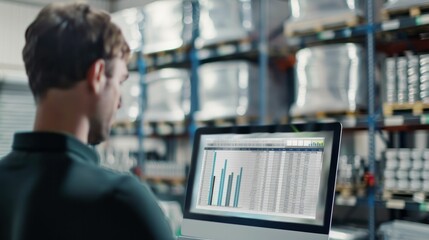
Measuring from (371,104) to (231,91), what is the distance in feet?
4.97

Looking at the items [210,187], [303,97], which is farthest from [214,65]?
[210,187]

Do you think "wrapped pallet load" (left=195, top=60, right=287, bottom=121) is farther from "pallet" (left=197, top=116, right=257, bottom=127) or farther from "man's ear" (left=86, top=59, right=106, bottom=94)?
"man's ear" (left=86, top=59, right=106, bottom=94)

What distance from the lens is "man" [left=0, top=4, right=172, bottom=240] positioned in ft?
4.38

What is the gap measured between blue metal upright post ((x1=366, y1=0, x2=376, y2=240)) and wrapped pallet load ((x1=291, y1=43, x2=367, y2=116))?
0.26 ft

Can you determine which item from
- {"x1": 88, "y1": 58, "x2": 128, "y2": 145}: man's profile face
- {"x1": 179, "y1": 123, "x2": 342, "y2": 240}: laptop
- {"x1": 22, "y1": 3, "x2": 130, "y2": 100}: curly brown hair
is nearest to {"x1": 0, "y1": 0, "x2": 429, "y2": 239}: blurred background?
{"x1": 179, "y1": 123, "x2": 342, "y2": 240}: laptop

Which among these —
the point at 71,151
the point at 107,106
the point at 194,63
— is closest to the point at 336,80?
the point at 194,63

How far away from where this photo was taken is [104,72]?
4.84 ft

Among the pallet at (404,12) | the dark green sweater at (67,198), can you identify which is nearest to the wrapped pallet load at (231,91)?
the pallet at (404,12)

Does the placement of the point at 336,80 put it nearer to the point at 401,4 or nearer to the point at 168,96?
the point at 401,4

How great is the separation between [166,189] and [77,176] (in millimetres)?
5734

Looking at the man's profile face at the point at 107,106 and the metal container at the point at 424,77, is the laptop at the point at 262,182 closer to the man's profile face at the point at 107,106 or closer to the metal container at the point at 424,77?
the man's profile face at the point at 107,106

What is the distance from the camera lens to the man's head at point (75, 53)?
56.2 inches

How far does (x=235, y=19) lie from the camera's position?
6129mm

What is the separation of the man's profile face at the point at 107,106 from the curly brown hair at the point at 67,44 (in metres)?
0.04
